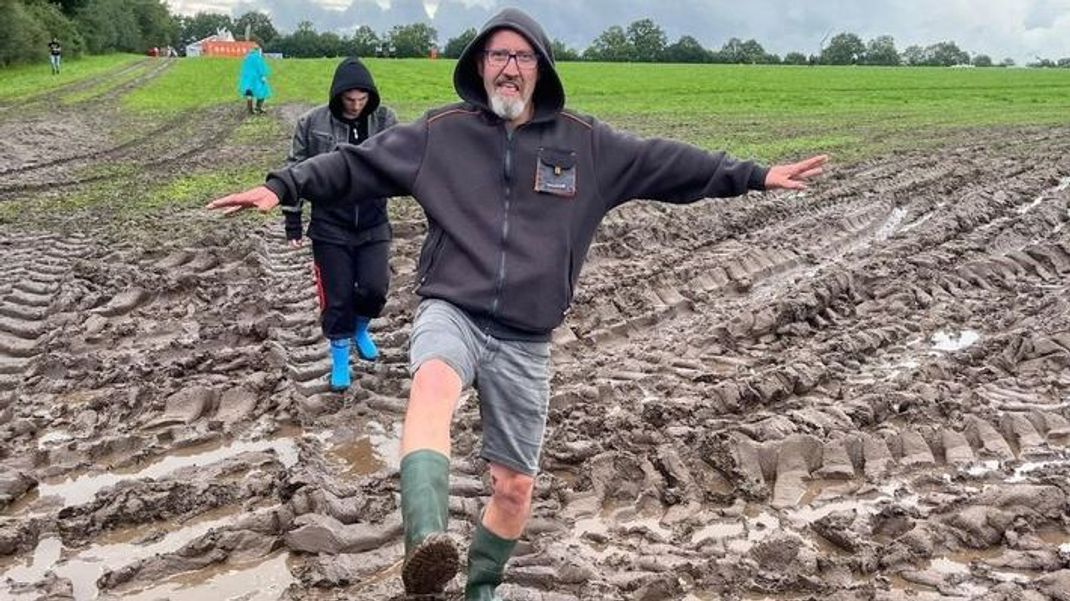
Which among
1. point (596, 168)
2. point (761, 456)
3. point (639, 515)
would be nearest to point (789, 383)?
point (761, 456)

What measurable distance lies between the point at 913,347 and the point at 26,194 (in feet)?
33.0

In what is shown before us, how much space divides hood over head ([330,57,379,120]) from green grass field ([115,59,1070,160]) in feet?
39.2

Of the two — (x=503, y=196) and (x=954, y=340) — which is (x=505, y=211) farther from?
(x=954, y=340)

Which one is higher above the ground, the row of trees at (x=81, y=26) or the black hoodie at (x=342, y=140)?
the black hoodie at (x=342, y=140)

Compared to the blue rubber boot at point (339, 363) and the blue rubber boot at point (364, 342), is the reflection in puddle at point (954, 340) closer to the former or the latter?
the blue rubber boot at point (364, 342)

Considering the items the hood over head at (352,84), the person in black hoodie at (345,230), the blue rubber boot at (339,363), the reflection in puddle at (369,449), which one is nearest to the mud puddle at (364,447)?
the reflection in puddle at (369,449)

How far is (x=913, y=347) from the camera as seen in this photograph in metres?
7.25

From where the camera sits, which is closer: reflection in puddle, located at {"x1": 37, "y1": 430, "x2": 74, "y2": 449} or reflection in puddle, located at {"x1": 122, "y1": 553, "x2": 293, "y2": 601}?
reflection in puddle, located at {"x1": 122, "y1": 553, "x2": 293, "y2": 601}

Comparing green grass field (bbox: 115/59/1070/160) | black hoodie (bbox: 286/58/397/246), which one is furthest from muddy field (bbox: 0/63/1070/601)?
green grass field (bbox: 115/59/1070/160)

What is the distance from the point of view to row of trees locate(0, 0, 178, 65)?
42938 mm

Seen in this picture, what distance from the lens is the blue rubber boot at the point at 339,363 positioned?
20.6 ft

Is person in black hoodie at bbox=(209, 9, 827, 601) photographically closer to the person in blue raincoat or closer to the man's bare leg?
the man's bare leg

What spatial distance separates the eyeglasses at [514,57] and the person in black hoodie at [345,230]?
225cm

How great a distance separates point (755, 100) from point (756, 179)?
30.0 meters
